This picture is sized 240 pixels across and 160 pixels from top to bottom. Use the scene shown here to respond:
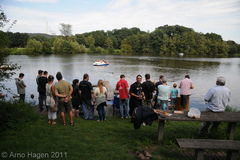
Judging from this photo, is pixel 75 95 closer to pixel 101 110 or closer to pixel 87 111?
pixel 87 111

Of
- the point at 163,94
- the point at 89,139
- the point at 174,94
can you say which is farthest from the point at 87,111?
the point at 174,94

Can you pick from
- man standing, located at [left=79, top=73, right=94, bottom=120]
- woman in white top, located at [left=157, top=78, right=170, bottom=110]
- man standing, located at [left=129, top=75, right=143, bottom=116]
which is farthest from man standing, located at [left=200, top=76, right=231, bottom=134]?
man standing, located at [left=79, top=73, right=94, bottom=120]

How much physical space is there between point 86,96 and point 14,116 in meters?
2.56

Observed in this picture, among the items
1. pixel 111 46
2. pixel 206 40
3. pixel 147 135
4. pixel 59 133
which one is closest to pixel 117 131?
pixel 147 135

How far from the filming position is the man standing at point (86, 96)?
7.74m

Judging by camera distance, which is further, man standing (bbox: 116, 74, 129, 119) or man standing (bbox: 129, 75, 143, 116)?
man standing (bbox: 116, 74, 129, 119)

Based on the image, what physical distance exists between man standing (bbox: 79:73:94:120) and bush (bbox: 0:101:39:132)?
72.4 inches

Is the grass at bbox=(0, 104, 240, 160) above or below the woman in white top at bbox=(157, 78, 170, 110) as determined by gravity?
below

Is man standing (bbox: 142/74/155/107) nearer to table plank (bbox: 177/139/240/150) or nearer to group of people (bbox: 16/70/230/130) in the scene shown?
group of people (bbox: 16/70/230/130)

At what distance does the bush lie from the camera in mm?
6246

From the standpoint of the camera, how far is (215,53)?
10319cm

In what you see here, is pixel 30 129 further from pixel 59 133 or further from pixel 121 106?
pixel 121 106

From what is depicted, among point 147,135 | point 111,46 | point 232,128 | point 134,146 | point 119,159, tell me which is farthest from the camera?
point 111,46

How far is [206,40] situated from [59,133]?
10742 cm
